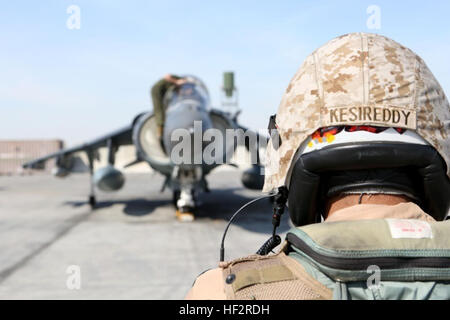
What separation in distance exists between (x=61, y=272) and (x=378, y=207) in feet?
19.2

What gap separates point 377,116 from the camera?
1412mm

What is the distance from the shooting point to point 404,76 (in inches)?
58.4

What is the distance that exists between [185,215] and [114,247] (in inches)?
119

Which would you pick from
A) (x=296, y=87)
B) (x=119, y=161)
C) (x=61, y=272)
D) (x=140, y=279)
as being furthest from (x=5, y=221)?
(x=119, y=161)

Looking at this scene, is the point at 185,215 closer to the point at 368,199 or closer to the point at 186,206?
the point at 186,206

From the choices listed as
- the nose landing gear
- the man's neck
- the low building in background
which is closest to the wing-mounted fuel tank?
the nose landing gear

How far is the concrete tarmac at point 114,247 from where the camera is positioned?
5.41 metres

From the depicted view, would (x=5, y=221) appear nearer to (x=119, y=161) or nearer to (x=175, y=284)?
(x=175, y=284)

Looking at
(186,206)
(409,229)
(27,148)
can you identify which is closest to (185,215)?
(186,206)

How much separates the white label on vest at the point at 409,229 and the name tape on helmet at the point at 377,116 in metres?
0.41

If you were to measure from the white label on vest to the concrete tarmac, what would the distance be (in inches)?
168

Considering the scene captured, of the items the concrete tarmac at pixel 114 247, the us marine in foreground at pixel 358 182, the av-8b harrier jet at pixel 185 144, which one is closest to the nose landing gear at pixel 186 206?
the av-8b harrier jet at pixel 185 144

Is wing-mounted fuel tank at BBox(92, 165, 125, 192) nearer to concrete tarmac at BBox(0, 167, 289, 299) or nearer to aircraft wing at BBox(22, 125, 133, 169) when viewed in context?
concrete tarmac at BBox(0, 167, 289, 299)

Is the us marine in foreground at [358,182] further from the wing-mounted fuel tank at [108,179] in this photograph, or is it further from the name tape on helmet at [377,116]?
the wing-mounted fuel tank at [108,179]
